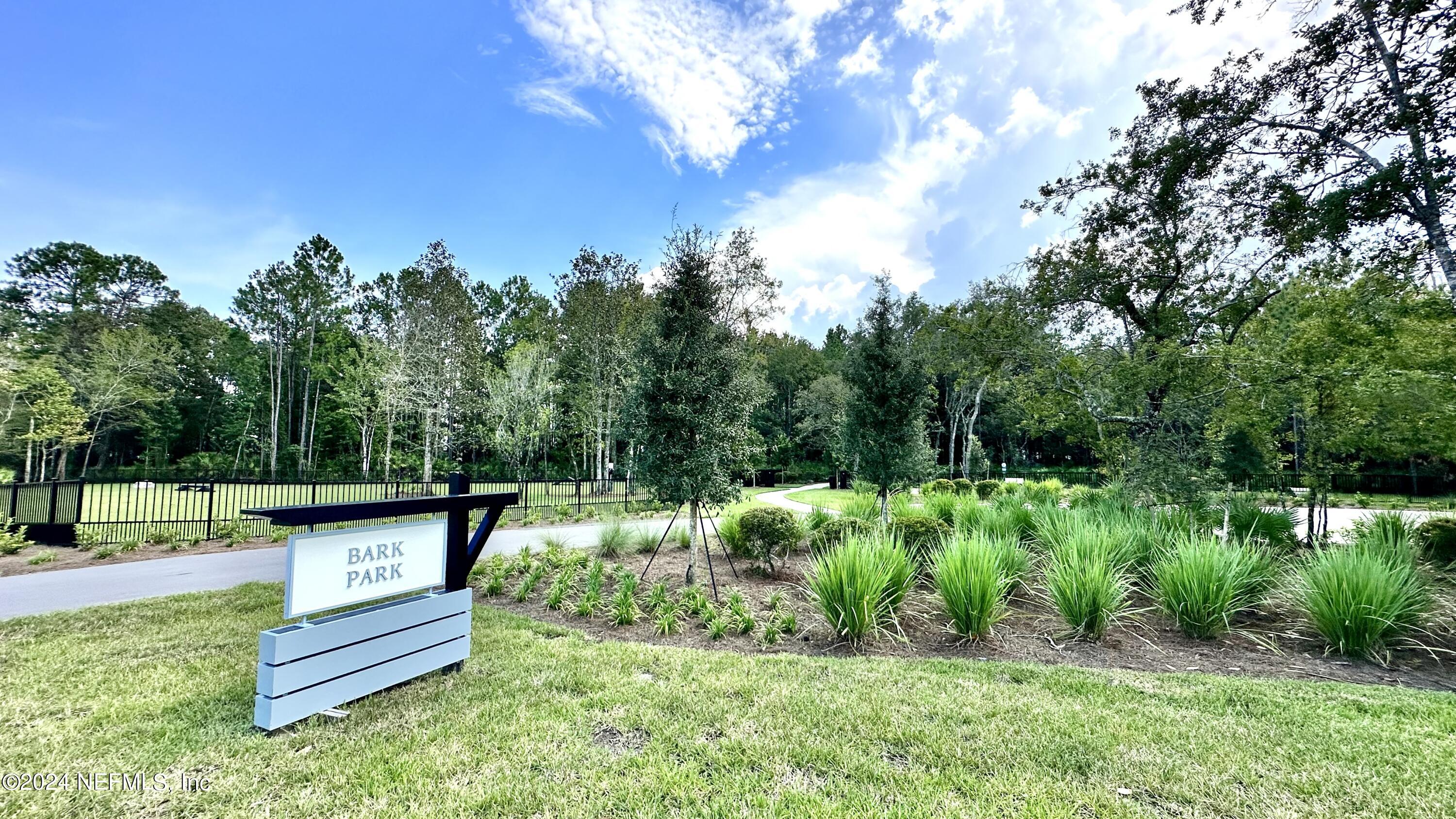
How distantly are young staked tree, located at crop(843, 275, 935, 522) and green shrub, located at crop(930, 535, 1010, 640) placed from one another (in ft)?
16.7

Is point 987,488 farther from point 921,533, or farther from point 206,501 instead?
point 206,501

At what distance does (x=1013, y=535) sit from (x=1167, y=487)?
338cm

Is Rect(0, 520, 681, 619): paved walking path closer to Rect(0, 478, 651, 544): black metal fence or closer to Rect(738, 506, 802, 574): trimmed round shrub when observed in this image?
Rect(0, 478, 651, 544): black metal fence

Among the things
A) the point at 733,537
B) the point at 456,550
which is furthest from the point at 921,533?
the point at 456,550

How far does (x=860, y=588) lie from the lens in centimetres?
470

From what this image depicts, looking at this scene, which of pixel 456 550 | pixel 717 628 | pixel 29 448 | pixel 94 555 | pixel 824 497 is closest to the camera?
pixel 456 550

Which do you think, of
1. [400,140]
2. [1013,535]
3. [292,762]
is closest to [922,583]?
[1013,535]

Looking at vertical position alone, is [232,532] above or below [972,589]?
below

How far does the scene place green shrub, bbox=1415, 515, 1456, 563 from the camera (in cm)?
708

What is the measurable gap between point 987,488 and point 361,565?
1760 centimetres

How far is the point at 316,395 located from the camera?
29.5 metres

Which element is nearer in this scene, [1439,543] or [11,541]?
[1439,543]

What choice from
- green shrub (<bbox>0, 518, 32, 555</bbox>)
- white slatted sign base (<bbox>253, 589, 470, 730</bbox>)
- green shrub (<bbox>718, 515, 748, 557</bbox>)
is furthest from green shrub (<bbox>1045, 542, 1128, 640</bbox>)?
green shrub (<bbox>0, 518, 32, 555</bbox>)

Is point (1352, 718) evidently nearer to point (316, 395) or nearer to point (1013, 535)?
point (1013, 535)
